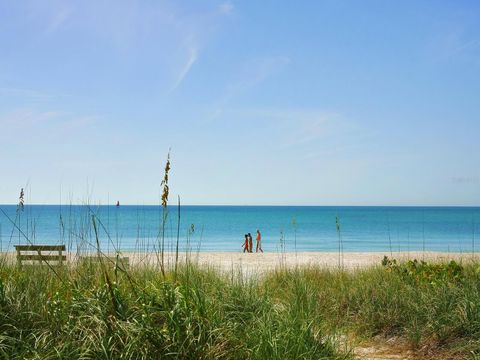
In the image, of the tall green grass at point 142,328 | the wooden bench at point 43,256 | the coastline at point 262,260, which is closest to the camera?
the tall green grass at point 142,328

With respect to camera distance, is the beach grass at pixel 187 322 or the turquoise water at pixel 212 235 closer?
the beach grass at pixel 187 322

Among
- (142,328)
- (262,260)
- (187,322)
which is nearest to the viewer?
(142,328)

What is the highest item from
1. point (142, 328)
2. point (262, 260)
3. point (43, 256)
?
point (43, 256)

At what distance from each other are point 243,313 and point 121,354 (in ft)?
4.77

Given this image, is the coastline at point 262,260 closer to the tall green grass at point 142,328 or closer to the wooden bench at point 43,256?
the wooden bench at point 43,256

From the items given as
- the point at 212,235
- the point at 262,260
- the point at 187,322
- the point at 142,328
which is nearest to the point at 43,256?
the point at 142,328

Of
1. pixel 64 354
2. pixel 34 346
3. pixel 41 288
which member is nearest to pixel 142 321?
pixel 64 354

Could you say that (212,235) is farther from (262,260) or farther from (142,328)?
(142,328)

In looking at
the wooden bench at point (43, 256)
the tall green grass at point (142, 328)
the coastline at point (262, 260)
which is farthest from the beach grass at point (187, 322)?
the coastline at point (262, 260)

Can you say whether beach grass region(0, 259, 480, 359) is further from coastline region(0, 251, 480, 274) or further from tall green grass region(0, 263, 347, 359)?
coastline region(0, 251, 480, 274)

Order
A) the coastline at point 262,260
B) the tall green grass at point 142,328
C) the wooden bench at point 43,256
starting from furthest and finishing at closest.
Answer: the coastline at point 262,260
the wooden bench at point 43,256
the tall green grass at point 142,328

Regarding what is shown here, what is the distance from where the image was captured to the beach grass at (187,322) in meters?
4.22

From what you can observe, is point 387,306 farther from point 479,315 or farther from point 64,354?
point 64,354

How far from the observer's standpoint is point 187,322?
14.0ft
